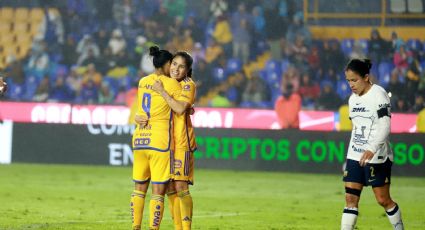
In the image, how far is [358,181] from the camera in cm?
909

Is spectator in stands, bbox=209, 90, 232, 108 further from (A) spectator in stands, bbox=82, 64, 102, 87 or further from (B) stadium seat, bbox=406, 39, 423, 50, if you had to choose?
(B) stadium seat, bbox=406, 39, 423, 50

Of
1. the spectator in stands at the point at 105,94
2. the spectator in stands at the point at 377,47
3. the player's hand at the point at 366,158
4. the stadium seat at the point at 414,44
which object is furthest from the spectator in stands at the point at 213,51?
the player's hand at the point at 366,158

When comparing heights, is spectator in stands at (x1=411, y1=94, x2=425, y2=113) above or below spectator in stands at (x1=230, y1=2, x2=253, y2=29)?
below

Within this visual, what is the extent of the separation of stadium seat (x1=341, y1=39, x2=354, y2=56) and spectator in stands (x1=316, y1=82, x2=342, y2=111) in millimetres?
1375

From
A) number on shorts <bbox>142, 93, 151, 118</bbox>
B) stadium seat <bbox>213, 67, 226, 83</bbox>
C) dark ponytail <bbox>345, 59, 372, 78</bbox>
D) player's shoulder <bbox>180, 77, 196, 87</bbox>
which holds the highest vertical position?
stadium seat <bbox>213, 67, 226, 83</bbox>

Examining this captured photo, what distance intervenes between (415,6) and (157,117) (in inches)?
656

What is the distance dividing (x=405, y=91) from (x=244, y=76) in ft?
13.5

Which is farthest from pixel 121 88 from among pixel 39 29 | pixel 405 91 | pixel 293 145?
pixel 405 91

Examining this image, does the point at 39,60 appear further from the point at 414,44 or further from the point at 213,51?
the point at 414,44

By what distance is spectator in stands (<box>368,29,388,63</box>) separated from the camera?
958 inches

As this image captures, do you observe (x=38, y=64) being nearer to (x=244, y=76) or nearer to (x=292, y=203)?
(x=244, y=76)

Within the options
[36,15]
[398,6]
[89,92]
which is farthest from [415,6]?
[36,15]

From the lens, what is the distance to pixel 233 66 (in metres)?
24.9

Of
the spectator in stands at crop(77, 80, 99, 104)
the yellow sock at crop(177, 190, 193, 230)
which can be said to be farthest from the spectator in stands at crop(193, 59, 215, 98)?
the yellow sock at crop(177, 190, 193, 230)
